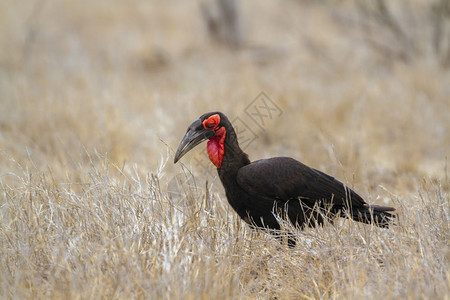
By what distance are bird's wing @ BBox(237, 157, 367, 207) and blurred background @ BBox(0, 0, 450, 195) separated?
141 millimetres

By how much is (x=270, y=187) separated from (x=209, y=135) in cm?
47

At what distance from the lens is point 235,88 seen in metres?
6.96

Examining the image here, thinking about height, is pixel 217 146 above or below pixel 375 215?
above

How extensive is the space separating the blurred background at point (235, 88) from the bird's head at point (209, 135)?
0.66 feet

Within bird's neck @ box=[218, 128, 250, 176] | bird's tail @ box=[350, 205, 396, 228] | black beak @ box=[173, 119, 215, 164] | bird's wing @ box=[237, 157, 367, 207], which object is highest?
black beak @ box=[173, 119, 215, 164]

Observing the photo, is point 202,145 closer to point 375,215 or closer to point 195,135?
point 195,135

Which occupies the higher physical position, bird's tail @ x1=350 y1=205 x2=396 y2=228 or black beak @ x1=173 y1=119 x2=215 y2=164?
black beak @ x1=173 y1=119 x2=215 y2=164

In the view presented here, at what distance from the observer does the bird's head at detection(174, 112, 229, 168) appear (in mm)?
3375

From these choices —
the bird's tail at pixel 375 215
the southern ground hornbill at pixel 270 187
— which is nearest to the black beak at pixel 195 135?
the southern ground hornbill at pixel 270 187

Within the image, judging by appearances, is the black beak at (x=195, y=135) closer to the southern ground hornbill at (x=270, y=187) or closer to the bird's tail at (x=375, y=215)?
the southern ground hornbill at (x=270, y=187)

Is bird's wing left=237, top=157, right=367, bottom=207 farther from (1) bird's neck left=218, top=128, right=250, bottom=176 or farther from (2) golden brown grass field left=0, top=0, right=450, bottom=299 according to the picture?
(2) golden brown grass field left=0, top=0, right=450, bottom=299

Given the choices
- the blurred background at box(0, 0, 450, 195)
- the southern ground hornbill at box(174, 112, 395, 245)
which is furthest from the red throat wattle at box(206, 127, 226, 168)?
the blurred background at box(0, 0, 450, 195)

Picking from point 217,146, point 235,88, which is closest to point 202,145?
point 235,88

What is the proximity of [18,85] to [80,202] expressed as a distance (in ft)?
14.4
